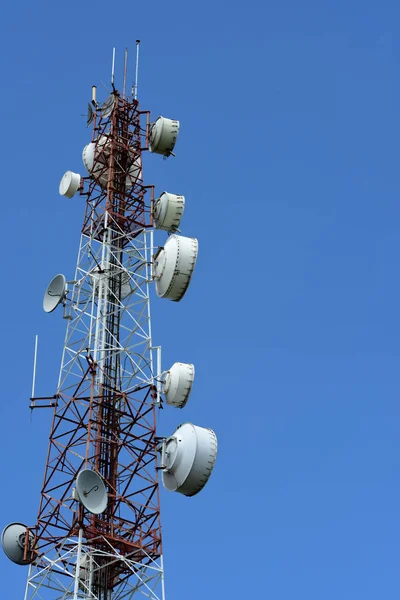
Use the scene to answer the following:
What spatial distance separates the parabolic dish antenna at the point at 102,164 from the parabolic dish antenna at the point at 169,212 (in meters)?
2.59

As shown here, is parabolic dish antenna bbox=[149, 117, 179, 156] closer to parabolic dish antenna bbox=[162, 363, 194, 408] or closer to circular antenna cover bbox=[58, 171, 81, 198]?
circular antenna cover bbox=[58, 171, 81, 198]

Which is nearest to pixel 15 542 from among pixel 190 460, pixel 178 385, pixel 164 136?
pixel 190 460

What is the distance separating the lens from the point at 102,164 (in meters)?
58.2

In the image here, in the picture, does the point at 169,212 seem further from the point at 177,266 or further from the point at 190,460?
the point at 190,460

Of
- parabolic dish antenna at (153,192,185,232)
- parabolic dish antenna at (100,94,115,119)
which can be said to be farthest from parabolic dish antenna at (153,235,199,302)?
parabolic dish antenna at (100,94,115,119)

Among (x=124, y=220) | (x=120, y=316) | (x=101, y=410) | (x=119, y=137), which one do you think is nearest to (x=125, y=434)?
(x=101, y=410)

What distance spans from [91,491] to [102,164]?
19131 mm

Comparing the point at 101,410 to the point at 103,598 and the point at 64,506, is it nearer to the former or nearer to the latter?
the point at 64,506

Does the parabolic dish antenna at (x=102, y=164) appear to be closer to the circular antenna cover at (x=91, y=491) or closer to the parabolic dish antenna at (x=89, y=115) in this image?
the parabolic dish antenna at (x=89, y=115)

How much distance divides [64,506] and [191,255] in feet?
42.1

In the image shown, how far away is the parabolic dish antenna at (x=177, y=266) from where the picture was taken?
5278 centimetres

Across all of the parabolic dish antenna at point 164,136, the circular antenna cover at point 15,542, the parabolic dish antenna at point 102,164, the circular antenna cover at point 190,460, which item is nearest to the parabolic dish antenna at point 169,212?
the parabolic dish antenna at point 102,164

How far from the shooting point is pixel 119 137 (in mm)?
58469

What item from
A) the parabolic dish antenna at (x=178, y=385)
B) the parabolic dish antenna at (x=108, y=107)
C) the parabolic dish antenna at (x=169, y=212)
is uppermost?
the parabolic dish antenna at (x=108, y=107)
